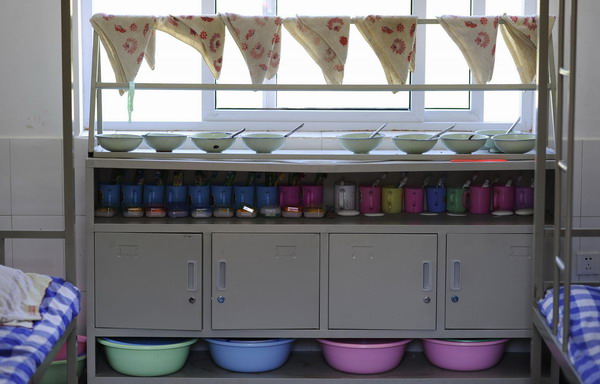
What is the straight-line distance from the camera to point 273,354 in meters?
3.75

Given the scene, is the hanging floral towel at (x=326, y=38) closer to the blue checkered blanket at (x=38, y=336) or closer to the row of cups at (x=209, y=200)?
the row of cups at (x=209, y=200)

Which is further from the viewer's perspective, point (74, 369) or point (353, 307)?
point (353, 307)

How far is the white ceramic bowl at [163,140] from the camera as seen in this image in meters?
3.71

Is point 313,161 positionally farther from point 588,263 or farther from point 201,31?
point 588,263

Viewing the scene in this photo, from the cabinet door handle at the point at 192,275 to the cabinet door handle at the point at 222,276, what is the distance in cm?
9

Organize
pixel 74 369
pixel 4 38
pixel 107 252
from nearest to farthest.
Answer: pixel 74 369, pixel 107 252, pixel 4 38

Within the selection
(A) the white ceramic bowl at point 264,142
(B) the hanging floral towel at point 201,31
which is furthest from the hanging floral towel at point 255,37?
(A) the white ceramic bowl at point 264,142

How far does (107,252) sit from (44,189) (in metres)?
0.49

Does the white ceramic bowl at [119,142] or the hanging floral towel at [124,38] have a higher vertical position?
the hanging floral towel at [124,38]

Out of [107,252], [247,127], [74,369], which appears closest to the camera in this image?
[74,369]

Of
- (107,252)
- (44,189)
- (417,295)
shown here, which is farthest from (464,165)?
(44,189)

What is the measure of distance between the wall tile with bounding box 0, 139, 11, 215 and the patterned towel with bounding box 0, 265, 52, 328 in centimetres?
92

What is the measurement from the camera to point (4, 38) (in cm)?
387

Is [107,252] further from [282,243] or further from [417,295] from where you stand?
[417,295]
